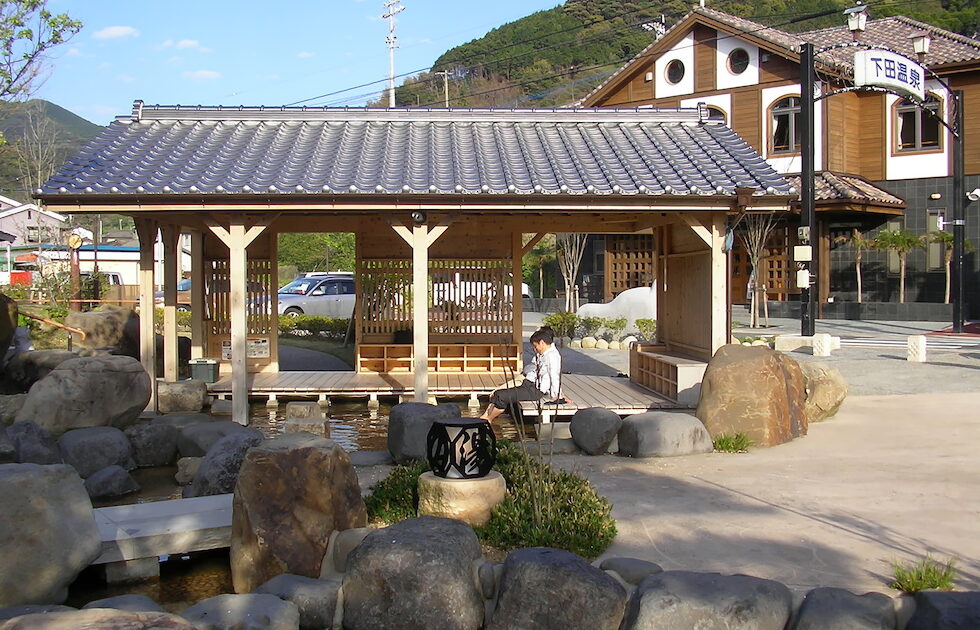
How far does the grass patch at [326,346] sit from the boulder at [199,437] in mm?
6220

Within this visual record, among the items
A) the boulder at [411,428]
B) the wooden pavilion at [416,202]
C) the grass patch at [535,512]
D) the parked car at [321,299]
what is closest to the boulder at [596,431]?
the boulder at [411,428]

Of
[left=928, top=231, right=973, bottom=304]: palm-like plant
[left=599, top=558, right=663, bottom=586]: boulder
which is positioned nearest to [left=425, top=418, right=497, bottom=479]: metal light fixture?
[left=599, top=558, right=663, bottom=586]: boulder

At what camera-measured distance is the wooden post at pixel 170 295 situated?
12.7 meters

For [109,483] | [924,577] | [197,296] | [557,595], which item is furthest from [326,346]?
[924,577]

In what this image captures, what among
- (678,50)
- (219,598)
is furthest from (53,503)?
(678,50)

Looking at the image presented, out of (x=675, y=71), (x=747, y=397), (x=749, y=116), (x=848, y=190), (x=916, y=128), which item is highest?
(x=675, y=71)

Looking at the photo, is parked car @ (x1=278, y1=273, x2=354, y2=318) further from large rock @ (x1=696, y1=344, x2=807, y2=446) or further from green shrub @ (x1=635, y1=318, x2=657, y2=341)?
large rock @ (x1=696, y1=344, x2=807, y2=446)

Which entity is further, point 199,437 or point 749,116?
point 749,116

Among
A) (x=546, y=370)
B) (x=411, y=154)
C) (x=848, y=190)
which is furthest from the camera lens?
(x=848, y=190)

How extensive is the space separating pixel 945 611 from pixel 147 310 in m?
10.3

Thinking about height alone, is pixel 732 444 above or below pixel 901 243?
below

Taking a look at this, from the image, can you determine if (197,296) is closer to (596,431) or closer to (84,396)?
(84,396)

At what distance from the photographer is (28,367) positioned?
539 inches

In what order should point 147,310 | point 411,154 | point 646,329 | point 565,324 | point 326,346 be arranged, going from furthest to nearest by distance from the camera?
point 565,324 < point 646,329 < point 326,346 < point 411,154 < point 147,310
